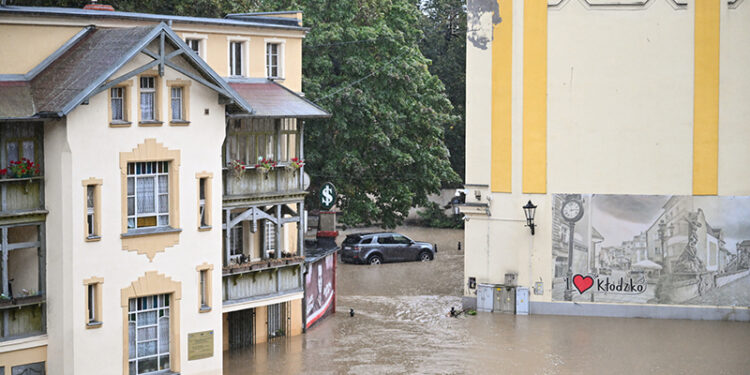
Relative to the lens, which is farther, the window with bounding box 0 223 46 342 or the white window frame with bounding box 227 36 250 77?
the white window frame with bounding box 227 36 250 77

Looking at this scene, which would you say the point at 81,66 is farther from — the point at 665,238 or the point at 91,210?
the point at 665,238

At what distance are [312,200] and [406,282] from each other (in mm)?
5881

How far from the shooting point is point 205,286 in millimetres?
26516

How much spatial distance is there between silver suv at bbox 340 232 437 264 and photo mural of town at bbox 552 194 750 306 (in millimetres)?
11111

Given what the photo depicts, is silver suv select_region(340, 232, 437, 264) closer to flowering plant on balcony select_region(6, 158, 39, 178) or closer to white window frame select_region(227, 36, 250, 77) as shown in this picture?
white window frame select_region(227, 36, 250, 77)

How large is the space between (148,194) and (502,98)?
514 inches

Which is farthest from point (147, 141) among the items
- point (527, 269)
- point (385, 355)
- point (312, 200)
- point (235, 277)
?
point (312, 200)

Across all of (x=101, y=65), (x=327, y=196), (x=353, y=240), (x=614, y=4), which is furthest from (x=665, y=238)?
(x=101, y=65)

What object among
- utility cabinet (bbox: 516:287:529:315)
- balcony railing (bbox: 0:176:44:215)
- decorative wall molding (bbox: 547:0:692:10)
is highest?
decorative wall molding (bbox: 547:0:692:10)

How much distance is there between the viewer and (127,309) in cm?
2480

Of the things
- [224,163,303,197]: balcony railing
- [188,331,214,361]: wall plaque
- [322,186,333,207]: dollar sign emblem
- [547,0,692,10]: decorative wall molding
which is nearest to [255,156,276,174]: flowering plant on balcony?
[224,163,303,197]: balcony railing

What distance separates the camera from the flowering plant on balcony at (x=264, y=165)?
29.5 m

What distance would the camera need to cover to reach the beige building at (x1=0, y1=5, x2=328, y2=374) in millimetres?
23891

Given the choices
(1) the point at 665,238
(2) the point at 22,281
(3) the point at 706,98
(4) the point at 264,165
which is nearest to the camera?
(2) the point at 22,281
